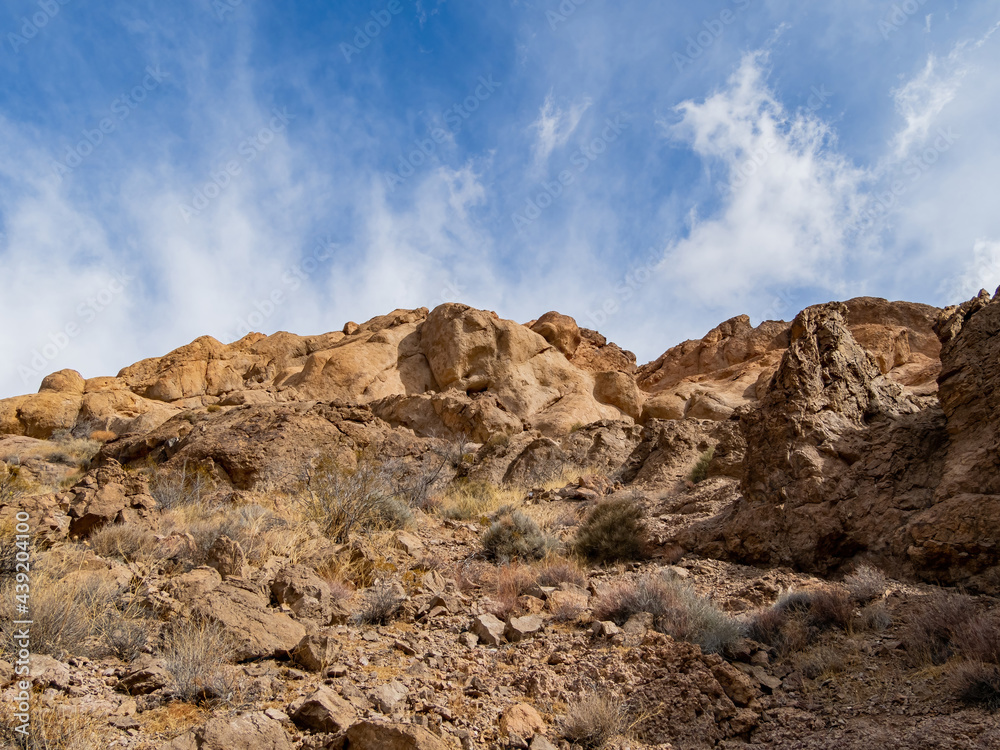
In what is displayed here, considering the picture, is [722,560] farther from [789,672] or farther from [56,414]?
[56,414]

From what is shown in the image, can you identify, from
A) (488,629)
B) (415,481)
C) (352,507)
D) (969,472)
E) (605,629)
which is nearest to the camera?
(605,629)

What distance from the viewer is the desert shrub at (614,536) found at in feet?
25.1

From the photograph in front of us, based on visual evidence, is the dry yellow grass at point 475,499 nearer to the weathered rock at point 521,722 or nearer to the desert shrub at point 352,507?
the desert shrub at point 352,507

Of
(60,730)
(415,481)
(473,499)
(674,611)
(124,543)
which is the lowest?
(60,730)

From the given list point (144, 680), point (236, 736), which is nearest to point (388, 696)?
point (236, 736)

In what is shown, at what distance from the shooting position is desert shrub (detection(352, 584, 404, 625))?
17.4ft

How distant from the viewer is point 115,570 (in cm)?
518

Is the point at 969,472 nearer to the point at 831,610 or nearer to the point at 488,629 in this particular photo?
the point at 831,610

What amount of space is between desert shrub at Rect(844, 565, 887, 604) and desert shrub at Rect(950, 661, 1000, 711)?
1619 millimetres

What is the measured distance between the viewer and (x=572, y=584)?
20.8ft

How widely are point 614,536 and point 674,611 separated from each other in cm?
288

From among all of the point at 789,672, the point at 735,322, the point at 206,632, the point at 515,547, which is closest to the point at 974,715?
the point at 789,672

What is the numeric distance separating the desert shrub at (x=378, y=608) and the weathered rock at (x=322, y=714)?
1720 mm

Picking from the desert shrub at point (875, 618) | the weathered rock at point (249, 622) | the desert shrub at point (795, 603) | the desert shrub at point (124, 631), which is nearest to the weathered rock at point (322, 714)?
the weathered rock at point (249, 622)
